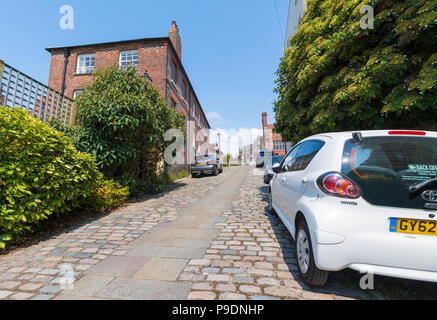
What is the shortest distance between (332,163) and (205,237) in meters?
2.63

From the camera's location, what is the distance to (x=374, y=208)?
1.90 metres

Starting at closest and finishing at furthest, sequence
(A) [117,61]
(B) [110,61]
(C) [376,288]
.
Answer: (C) [376,288] < (A) [117,61] < (B) [110,61]

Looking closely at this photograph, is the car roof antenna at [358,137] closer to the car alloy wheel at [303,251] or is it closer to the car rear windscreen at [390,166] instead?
the car rear windscreen at [390,166]

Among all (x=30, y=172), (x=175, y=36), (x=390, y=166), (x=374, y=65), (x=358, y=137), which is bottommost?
(x=30, y=172)

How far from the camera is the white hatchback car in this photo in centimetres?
178

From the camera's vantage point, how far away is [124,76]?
25.2 ft

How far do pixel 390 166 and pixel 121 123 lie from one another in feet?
21.5

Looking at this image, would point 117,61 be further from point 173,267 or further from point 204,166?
point 173,267

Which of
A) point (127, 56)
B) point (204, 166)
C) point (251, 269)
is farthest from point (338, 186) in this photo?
point (127, 56)

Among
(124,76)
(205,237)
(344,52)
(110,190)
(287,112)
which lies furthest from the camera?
(124,76)

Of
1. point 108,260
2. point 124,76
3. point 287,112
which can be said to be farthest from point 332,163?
point 124,76

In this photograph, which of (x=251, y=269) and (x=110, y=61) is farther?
(x=110, y=61)

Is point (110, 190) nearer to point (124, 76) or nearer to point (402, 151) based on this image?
point (124, 76)

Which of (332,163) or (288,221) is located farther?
(288,221)
